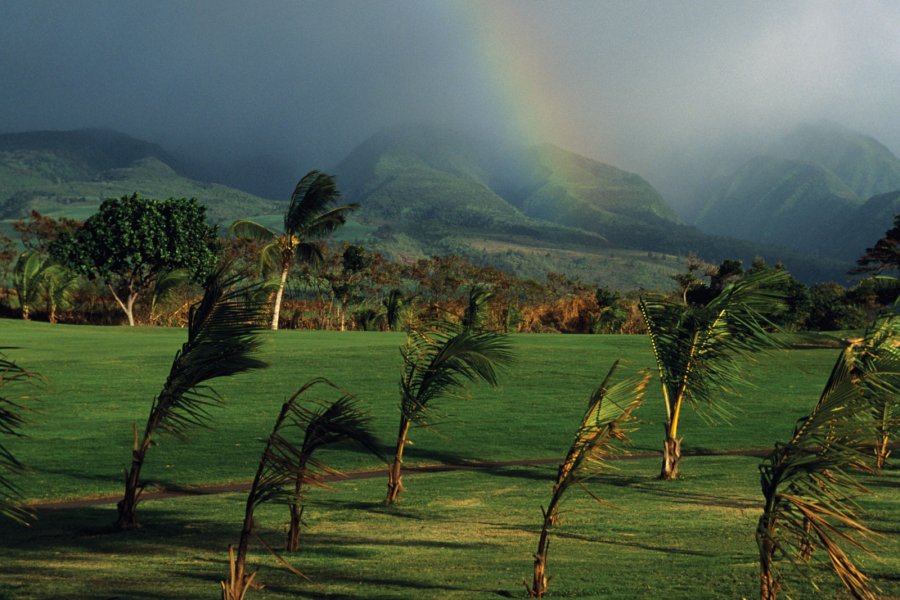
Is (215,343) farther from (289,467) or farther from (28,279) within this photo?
(28,279)

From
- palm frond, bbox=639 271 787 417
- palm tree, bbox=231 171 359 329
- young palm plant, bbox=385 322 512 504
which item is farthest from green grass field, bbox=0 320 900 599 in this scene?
palm tree, bbox=231 171 359 329

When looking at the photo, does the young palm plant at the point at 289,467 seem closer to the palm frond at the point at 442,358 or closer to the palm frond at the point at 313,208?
the palm frond at the point at 442,358

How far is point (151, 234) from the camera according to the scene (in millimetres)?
43156

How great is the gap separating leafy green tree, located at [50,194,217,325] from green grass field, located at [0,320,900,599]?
16476mm

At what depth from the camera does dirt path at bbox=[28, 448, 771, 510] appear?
1303cm

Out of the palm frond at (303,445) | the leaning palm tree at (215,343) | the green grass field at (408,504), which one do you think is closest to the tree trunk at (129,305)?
the green grass field at (408,504)

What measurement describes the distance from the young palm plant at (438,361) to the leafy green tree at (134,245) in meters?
33.7

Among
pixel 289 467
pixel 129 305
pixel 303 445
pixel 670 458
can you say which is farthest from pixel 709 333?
pixel 129 305

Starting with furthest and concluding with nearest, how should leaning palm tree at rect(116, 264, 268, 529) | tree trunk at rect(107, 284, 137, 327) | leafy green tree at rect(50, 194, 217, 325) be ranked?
1. tree trunk at rect(107, 284, 137, 327)
2. leafy green tree at rect(50, 194, 217, 325)
3. leaning palm tree at rect(116, 264, 268, 529)

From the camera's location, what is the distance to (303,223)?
39812 mm

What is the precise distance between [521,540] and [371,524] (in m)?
2.15

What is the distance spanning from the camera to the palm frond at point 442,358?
1200cm

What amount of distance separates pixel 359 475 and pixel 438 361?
442cm

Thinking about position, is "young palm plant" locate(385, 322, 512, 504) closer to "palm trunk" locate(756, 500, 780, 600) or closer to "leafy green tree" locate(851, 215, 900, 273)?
"palm trunk" locate(756, 500, 780, 600)
